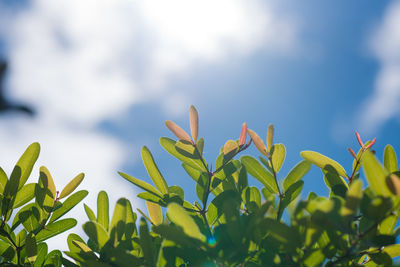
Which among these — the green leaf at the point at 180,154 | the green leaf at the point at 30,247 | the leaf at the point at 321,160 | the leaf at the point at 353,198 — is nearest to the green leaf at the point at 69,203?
the green leaf at the point at 30,247

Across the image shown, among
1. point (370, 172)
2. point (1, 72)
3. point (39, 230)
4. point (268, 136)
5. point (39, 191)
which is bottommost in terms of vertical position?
point (39, 230)

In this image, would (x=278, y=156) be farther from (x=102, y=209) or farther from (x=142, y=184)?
(x=102, y=209)

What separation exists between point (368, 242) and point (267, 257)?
30 centimetres

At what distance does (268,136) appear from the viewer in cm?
131

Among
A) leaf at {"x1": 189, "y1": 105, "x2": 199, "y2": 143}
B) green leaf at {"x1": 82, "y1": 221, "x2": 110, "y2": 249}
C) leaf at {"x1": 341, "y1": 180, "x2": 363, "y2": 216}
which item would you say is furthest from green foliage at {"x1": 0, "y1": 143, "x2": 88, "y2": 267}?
leaf at {"x1": 341, "y1": 180, "x2": 363, "y2": 216}

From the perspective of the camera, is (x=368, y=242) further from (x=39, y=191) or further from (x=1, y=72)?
(x=1, y=72)

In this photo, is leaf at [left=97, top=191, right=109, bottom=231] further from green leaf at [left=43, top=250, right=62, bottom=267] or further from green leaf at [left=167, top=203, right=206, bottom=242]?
green leaf at [left=167, top=203, right=206, bottom=242]

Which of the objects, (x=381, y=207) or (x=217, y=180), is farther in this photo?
(x=217, y=180)

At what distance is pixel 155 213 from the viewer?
54.6 inches

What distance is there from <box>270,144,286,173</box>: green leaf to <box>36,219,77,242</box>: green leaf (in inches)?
37.4

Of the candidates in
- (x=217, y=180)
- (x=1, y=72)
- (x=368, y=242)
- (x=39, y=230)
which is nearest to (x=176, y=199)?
(x=217, y=180)

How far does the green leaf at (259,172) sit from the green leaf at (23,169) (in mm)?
886

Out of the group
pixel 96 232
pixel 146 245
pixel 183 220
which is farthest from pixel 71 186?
pixel 183 220

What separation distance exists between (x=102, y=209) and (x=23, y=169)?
1.19 ft
